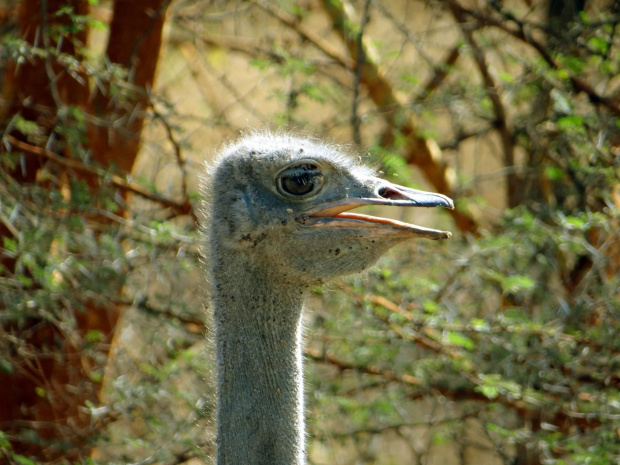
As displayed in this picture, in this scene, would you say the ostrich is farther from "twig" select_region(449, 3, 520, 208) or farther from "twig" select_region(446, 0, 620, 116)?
"twig" select_region(449, 3, 520, 208)

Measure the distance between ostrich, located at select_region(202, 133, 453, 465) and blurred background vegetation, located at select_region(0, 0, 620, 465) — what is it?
110cm

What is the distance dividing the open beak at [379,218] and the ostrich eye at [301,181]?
6 cm

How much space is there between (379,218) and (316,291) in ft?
5.97

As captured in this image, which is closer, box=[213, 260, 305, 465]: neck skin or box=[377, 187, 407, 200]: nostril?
box=[213, 260, 305, 465]: neck skin

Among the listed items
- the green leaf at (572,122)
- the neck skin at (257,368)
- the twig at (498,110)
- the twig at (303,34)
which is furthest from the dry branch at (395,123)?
the neck skin at (257,368)

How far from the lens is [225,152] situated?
9.09 feet

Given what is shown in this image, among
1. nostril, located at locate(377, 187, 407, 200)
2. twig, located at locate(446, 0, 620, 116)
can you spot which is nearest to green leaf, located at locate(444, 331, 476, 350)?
twig, located at locate(446, 0, 620, 116)

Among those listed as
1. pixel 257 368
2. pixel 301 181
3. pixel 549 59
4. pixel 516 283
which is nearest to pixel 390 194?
pixel 301 181

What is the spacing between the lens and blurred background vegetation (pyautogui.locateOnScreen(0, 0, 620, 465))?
3.96 m

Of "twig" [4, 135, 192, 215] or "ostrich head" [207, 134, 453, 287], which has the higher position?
"twig" [4, 135, 192, 215]

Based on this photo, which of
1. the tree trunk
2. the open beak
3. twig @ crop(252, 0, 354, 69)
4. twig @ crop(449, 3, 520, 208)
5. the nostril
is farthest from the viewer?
twig @ crop(252, 0, 354, 69)

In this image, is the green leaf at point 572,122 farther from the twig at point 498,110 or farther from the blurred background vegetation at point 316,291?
the twig at point 498,110

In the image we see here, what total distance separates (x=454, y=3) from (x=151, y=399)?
2.71 metres

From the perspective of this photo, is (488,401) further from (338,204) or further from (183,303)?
(338,204)
